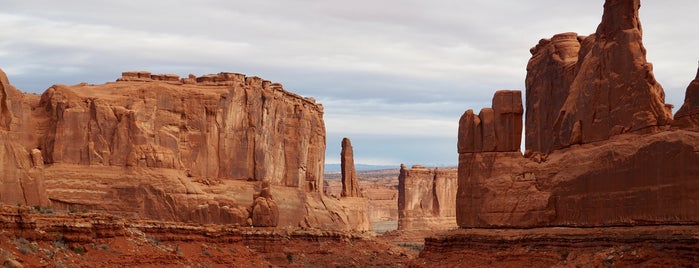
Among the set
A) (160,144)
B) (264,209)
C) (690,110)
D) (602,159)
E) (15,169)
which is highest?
(690,110)

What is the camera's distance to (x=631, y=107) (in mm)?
49531

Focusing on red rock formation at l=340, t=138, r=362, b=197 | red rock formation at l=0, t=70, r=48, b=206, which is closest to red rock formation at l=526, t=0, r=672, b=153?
red rock formation at l=0, t=70, r=48, b=206

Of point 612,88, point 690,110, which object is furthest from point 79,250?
point 690,110

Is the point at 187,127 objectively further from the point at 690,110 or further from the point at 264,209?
the point at 690,110

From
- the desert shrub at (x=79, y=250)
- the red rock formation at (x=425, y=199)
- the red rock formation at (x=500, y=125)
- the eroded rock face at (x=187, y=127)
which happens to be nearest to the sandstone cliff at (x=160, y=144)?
the eroded rock face at (x=187, y=127)

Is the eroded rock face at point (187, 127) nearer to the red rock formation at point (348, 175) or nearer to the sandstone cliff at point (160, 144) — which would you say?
the sandstone cliff at point (160, 144)

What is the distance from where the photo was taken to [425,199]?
480ft

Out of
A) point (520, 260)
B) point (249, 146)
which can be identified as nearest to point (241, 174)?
point (249, 146)

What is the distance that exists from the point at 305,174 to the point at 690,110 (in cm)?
5673

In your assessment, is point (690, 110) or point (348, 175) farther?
point (348, 175)

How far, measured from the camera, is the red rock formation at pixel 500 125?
59844 mm

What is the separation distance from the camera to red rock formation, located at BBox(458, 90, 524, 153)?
196 feet

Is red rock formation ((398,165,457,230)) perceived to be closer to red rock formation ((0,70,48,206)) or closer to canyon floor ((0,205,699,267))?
canyon floor ((0,205,699,267))

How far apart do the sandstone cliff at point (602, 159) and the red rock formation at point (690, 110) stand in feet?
0.17
